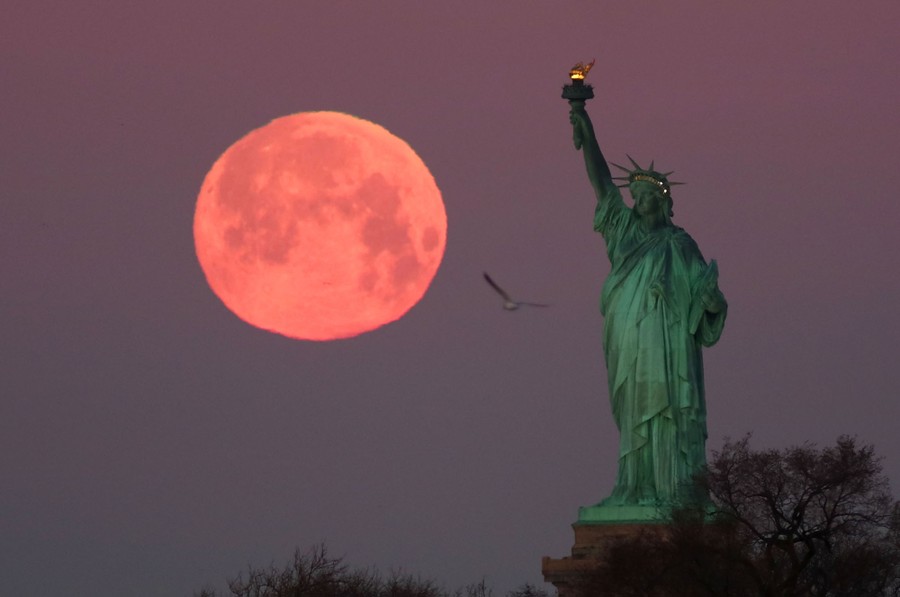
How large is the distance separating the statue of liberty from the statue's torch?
81mm

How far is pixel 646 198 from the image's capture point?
162 ft

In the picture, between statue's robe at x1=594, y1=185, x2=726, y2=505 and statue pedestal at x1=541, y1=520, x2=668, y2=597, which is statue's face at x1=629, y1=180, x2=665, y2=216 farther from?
statue pedestal at x1=541, y1=520, x2=668, y2=597

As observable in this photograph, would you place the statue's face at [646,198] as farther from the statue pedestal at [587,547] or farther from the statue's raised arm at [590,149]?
the statue pedestal at [587,547]

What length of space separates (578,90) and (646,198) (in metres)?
2.13

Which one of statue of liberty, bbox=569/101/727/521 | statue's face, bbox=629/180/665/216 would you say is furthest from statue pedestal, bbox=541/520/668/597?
statue's face, bbox=629/180/665/216

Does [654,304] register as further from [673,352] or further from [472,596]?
[472,596]

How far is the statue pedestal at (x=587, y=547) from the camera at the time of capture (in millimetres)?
47125

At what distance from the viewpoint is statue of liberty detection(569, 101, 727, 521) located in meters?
48.2

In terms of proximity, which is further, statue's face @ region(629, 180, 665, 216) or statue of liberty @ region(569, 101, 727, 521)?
statue's face @ region(629, 180, 665, 216)

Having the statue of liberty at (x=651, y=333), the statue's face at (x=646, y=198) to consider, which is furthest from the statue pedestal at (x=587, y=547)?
the statue's face at (x=646, y=198)

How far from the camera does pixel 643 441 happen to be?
48.3m

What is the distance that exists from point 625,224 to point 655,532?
225 inches

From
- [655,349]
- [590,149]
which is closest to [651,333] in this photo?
[655,349]

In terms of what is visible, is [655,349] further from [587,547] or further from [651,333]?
[587,547]
